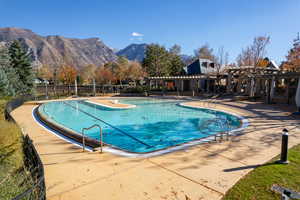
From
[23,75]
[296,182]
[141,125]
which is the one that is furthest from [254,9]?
[23,75]

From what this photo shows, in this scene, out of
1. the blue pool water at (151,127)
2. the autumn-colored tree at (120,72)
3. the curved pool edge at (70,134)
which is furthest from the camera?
the autumn-colored tree at (120,72)

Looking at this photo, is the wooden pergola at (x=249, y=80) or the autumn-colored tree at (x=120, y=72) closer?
the wooden pergola at (x=249, y=80)

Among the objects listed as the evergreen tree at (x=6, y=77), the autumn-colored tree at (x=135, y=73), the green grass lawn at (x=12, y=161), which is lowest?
the green grass lawn at (x=12, y=161)

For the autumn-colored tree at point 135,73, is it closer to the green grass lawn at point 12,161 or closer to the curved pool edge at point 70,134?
the curved pool edge at point 70,134

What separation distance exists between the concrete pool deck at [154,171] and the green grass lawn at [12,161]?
0.47m

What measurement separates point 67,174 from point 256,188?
355 cm

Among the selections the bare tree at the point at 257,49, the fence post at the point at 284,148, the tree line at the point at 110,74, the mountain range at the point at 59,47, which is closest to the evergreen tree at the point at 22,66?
the tree line at the point at 110,74

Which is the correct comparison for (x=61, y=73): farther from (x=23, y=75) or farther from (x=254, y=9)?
(x=254, y=9)

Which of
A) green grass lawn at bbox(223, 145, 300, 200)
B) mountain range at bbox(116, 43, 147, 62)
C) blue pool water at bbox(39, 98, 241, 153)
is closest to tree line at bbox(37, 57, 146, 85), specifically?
blue pool water at bbox(39, 98, 241, 153)

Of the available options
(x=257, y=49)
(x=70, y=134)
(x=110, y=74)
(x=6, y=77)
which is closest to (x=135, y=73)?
(x=110, y=74)

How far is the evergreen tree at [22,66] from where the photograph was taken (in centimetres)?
1922

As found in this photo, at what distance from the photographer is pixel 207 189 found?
2.92m

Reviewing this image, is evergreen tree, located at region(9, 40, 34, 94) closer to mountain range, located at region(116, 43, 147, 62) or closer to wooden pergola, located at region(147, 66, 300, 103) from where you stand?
wooden pergola, located at region(147, 66, 300, 103)

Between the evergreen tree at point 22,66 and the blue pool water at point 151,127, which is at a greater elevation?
the evergreen tree at point 22,66
